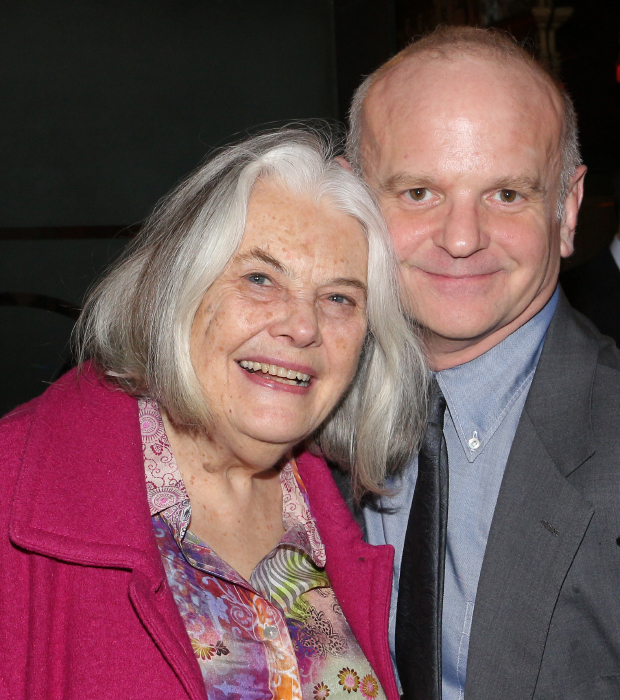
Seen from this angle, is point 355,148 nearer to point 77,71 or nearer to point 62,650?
point 62,650

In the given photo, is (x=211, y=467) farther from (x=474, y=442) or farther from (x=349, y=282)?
(x=474, y=442)

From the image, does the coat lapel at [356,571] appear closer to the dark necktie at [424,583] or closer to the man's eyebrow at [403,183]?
the dark necktie at [424,583]

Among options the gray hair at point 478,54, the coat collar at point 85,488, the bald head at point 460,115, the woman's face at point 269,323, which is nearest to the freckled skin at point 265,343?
the woman's face at point 269,323

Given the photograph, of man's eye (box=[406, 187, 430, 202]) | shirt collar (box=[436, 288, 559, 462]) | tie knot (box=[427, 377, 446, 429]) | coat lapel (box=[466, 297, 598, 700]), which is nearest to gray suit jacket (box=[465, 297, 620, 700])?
coat lapel (box=[466, 297, 598, 700])

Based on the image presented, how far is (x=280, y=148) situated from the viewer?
168 centimetres

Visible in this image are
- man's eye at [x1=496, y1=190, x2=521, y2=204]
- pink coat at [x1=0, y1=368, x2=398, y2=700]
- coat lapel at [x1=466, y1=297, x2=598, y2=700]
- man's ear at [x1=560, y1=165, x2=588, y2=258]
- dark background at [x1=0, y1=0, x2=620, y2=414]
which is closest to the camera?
pink coat at [x1=0, y1=368, x2=398, y2=700]

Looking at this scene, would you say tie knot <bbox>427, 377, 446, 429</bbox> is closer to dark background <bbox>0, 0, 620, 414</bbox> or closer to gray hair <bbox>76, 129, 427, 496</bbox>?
gray hair <bbox>76, 129, 427, 496</bbox>

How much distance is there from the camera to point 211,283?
5.08 feet

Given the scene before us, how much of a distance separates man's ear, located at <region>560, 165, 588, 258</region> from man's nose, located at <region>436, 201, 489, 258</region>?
340mm

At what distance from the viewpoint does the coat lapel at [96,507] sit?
129 cm

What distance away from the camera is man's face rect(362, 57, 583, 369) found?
172cm

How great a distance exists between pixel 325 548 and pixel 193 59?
2.82m

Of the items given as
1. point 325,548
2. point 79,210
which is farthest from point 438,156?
point 79,210

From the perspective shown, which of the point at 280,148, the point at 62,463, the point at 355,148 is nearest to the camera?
the point at 62,463
